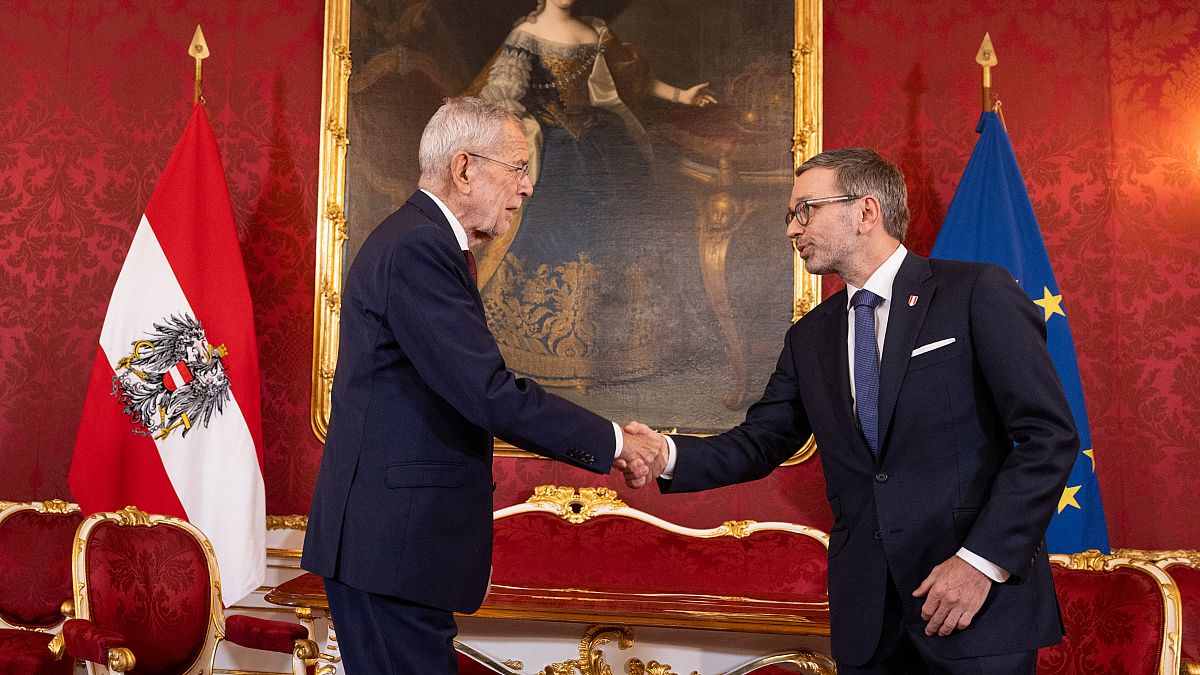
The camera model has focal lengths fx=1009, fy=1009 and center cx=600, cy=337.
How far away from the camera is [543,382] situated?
172 inches

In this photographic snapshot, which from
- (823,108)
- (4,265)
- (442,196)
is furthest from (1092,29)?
(4,265)

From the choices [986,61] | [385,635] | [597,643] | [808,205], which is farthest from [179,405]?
[986,61]

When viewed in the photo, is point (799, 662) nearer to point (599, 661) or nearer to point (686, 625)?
point (686, 625)

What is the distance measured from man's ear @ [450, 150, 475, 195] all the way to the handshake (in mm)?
705

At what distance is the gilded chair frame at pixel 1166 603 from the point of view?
9.18 feet

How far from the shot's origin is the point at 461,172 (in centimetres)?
232

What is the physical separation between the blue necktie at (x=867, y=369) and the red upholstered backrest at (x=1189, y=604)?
2011 millimetres

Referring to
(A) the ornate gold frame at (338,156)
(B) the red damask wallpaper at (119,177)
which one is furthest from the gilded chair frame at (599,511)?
(B) the red damask wallpaper at (119,177)

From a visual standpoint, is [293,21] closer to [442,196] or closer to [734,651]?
[442,196]

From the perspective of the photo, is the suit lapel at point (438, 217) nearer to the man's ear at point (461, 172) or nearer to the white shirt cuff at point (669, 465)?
the man's ear at point (461, 172)

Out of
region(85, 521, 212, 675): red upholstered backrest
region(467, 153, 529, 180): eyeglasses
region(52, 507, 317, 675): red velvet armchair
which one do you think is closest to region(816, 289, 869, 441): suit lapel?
region(467, 153, 529, 180): eyeglasses

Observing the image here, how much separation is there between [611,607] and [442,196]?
1671 mm

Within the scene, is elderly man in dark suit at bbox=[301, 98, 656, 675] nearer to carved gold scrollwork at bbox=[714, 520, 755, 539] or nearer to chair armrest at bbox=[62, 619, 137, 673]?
chair armrest at bbox=[62, 619, 137, 673]

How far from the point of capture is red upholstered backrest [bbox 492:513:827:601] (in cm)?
411
